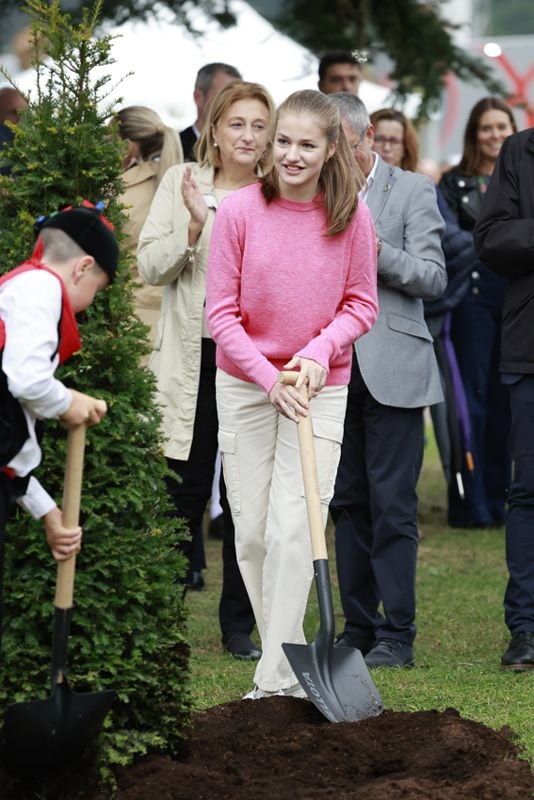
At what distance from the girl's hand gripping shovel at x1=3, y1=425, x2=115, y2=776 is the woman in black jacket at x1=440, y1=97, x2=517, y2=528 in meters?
5.27

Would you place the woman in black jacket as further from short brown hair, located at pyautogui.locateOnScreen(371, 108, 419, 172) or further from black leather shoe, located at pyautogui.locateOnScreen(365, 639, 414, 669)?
black leather shoe, located at pyautogui.locateOnScreen(365, 639, 414, 669)

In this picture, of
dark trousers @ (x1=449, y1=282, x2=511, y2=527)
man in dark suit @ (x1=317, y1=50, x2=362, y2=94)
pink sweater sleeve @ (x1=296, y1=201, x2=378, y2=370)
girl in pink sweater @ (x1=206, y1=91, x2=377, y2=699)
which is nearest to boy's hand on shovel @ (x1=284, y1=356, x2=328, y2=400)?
girl in pink sweater @ (x1=206, y1=91, x2=377, y2=699)

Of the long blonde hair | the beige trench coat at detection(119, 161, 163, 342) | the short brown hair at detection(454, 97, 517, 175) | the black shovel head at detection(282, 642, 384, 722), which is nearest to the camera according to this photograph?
the black shovel head at detection(282, 642, 384, 722)

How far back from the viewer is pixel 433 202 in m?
6.32

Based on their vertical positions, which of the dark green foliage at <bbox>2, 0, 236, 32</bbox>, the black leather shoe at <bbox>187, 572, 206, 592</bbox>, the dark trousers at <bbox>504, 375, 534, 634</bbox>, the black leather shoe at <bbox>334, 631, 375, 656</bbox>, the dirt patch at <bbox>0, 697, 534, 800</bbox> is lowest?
the black leather shoe at <bbox>187, 572, 206, 592</bbox>

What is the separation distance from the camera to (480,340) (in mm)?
9797

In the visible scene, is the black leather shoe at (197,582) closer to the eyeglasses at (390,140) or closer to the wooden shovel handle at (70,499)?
the eyeglasses at (390,140)

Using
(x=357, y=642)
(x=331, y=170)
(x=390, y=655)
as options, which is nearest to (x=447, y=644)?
(x=357, y=642)

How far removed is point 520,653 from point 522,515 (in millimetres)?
586

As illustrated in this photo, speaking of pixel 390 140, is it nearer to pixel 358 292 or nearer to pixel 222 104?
pixel 222 104

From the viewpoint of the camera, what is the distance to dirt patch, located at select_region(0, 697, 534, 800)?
4230 millimetres

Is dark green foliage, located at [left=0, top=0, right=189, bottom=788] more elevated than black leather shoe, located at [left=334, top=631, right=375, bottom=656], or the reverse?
dark green foliage, located at [left=0, top=0, right=189, bottom=788]

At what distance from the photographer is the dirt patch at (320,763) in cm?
423

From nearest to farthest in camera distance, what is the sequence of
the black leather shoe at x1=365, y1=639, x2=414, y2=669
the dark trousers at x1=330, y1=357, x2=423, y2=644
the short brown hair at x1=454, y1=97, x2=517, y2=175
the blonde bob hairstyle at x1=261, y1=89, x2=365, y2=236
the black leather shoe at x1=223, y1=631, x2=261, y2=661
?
1. the blonde bob hairstyle at x1=261, y1=89, x2=365, y2=236
2. the black leather shoe at x1=365, y1=639, x2=414, y2=669
3. the dark trousers at x1=330, y1=357, x2=423, y2=644
4. the black leather shoe at x1=223, y1=631, x2=261, y2=661
5. the short brown hair at x1=454, y1=97, x2=517, y2=175
